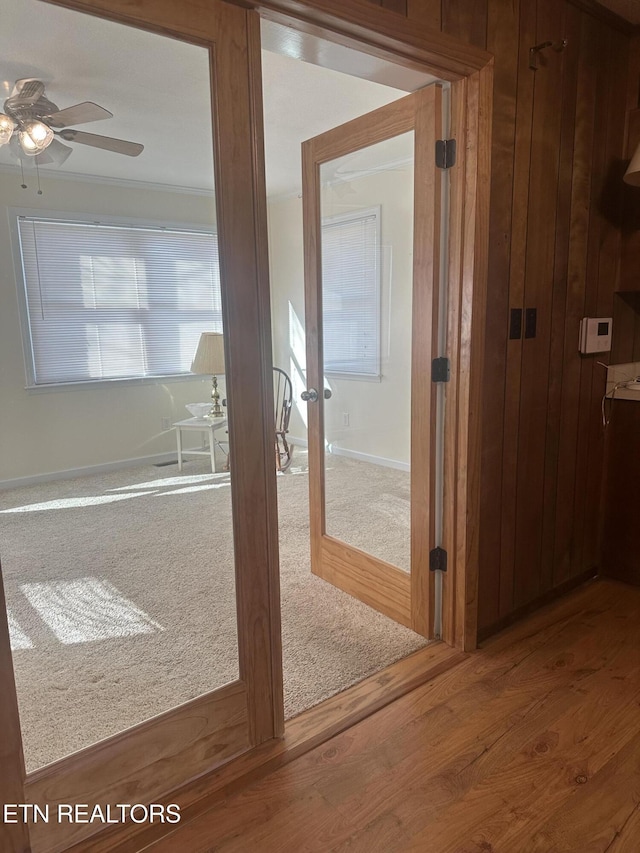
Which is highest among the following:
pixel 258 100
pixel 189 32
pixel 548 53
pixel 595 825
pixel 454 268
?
pixel 548 53

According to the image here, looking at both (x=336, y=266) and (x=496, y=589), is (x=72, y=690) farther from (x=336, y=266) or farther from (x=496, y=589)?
(x=336, y=266)

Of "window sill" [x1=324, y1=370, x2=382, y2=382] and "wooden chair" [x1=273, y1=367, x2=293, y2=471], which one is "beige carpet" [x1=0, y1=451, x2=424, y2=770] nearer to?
"window sill" [x1=324, y1=370, x2=382, y2=382]

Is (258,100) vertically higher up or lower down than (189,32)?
lower down

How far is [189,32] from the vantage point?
144cm

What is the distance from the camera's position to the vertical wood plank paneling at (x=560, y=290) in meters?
2.28

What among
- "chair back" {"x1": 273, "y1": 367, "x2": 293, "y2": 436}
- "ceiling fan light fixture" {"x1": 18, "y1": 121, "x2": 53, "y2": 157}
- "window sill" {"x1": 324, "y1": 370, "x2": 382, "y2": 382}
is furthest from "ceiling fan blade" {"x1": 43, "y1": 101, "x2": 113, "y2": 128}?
"chair back" {"x1": 273, "y1": 367, "x2": 293, "y2": 436}

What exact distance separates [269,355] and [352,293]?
1.06 metres

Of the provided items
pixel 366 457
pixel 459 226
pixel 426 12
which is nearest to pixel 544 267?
pixel 459 226

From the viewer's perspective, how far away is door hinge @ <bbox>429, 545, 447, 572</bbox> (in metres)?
2.33

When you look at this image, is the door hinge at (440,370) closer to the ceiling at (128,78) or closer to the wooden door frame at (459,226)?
the wooden door frame at (459,226)

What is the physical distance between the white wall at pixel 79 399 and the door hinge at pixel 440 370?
3.14ft

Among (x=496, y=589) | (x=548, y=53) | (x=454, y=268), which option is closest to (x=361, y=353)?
(x=454, y=268)

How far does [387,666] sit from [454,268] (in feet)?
5.07

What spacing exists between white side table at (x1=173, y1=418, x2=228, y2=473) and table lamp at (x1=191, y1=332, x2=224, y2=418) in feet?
0.09
